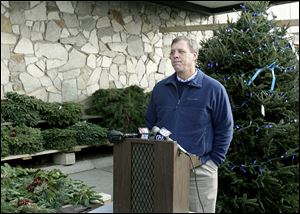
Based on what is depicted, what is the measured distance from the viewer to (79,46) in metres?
6.74

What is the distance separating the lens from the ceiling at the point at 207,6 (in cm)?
792

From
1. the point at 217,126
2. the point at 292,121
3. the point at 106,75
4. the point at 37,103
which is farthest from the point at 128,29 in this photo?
the point at 217,126

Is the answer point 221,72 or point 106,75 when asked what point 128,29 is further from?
point 221,72

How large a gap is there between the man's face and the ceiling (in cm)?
555

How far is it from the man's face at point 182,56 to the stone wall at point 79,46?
4.05 metres

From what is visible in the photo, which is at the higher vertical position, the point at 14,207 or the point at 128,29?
the point at 128,29

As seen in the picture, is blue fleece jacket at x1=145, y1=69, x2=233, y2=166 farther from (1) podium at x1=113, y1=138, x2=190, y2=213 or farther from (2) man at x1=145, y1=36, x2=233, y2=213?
(1) podium at x1=113, y1=138, x2=190, y2=213

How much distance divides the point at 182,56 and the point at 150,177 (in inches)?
36.7

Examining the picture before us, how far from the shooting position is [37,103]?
561cm

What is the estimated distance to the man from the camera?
2.32 m

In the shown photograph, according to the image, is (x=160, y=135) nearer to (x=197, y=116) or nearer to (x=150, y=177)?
(x=150, y=177)

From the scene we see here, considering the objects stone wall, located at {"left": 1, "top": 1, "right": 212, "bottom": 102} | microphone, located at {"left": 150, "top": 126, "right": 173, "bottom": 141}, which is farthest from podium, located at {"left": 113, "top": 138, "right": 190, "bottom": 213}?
stone wall, located at {"left": 1, "top": 1, "right": 212, "bottom": 102}

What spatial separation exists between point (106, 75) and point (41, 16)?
5.38 ft

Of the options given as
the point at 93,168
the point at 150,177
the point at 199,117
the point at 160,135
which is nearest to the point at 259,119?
the point at 199,117
